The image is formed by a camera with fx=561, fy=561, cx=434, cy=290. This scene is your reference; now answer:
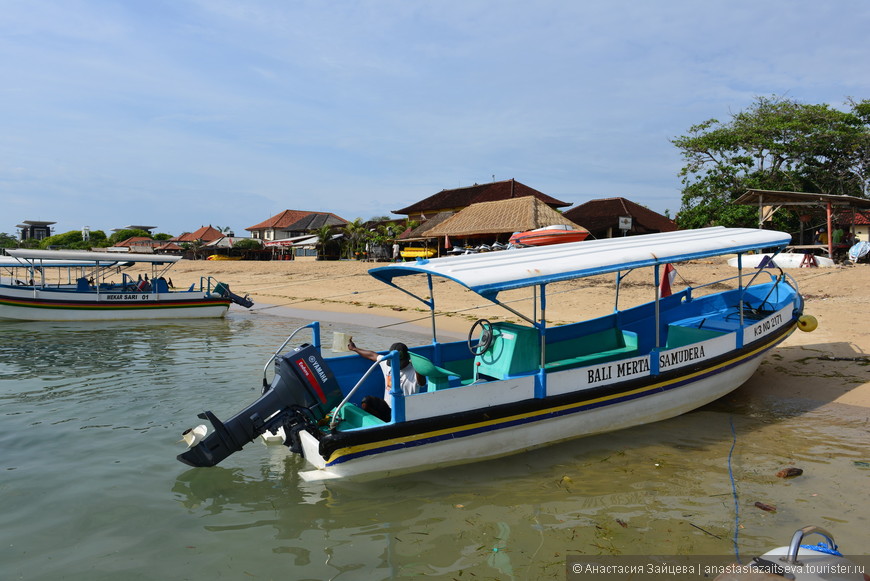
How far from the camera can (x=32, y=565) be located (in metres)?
4.36

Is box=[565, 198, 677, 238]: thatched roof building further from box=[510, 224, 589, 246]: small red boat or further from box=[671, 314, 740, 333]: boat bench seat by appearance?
box=[671, 314, 740, 333]: boat bench seat

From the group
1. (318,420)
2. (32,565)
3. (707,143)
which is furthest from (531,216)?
(32,565)

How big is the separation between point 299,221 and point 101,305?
152 feet

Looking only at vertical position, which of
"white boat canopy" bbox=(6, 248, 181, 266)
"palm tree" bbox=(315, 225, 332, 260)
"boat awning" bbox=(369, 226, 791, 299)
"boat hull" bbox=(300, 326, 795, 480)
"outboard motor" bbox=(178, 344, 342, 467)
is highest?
"palm tree" bbox=(315, 225, 332, 260)

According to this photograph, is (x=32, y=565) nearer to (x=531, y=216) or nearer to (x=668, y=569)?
(x=668, y=569)

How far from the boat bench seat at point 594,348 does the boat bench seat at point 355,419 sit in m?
2.73

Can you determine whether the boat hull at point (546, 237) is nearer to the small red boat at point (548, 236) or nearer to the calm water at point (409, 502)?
the small red boat at point (548, 236)

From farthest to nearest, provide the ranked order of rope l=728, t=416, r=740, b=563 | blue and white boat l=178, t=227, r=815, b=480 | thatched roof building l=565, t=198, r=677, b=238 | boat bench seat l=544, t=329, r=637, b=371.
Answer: thatched roof building l=565, t=198, r=677, b=238
boat bench seat l=544, t=329, r=637, b=371
blue and white boat l=178, t=227, r=815, b=480
rope l=728, t=416, r=740, b=563

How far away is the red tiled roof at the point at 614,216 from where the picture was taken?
35281 millimetres

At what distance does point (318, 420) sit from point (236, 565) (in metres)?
1.62

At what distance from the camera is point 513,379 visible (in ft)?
19.7

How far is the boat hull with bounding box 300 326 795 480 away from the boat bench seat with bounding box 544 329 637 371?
82 centimetres

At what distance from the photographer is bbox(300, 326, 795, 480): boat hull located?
5445 millimetres

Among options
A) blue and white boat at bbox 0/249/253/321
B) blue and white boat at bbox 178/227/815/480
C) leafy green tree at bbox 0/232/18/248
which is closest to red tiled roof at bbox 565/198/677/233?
blue and white boat at bbox 0/249/253/321
